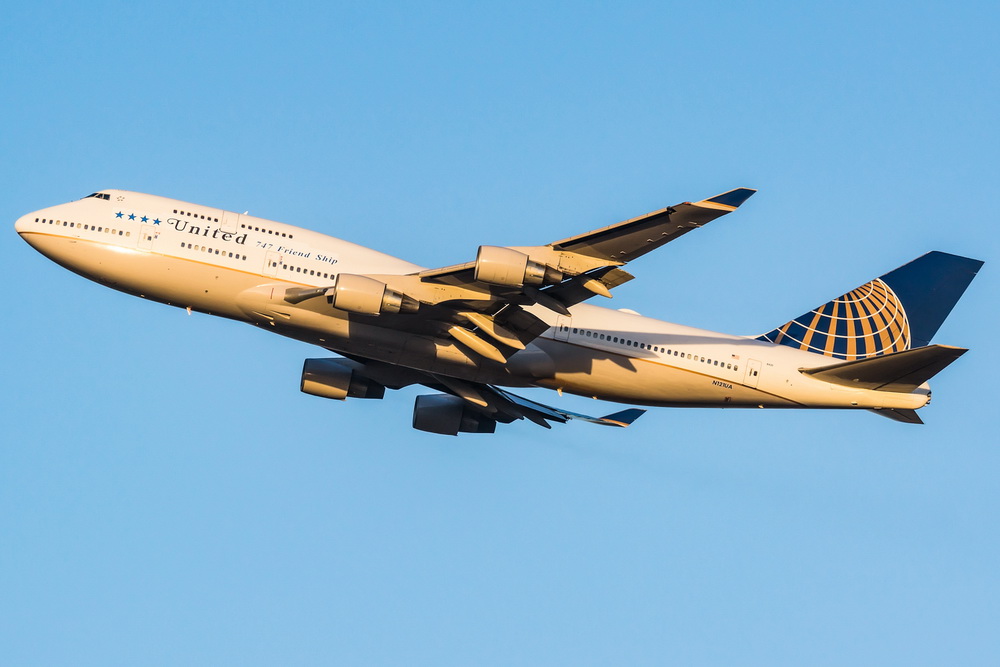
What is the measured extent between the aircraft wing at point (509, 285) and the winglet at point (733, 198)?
26mm

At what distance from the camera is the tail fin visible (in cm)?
4034

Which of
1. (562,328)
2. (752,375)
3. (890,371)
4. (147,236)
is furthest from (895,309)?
(147,236)

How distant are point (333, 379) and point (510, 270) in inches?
422

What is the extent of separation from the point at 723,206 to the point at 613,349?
325 inches

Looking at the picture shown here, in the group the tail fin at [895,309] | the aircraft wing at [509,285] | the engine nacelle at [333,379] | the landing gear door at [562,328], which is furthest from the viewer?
the tail fin at [895,309]

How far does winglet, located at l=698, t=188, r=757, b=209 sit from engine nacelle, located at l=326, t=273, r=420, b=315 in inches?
379

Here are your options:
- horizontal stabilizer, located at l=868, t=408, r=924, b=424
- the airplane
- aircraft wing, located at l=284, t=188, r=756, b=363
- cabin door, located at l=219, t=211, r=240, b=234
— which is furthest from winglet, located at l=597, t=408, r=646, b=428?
cabin door, located at l=219, t=211, r=240, b=234

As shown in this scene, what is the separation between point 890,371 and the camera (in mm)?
35438

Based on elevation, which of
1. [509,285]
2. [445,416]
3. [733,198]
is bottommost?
[445,416]

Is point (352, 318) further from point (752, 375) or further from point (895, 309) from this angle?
point (895, 309)

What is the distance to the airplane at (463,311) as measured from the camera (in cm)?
3234

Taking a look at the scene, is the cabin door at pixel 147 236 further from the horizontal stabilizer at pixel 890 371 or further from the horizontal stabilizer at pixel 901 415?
the horizontal stabilizer at pixel 901 415

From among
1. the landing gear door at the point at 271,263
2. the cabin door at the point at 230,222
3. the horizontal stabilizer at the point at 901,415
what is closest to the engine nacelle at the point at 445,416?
the landing gear door at the point at 271,263

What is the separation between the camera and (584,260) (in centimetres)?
3103
